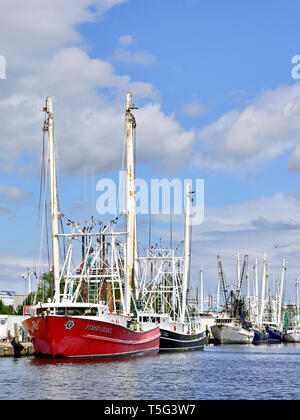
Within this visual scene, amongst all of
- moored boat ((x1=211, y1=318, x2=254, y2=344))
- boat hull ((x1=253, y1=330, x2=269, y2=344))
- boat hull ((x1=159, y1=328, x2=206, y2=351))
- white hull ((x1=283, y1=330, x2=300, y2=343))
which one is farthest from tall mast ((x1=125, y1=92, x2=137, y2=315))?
white hull ((x1=283, y1=330, x2=300, y2=343))

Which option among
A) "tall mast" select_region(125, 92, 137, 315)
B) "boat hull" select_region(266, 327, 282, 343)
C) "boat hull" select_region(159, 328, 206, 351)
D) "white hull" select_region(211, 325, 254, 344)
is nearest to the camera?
"tall mast" select_region(125, 92, 137, 315)

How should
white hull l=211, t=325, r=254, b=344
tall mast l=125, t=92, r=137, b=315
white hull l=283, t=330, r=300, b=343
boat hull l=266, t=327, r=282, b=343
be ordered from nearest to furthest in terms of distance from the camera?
tall mast l=125, t=92, r=137, b=315, white hull l=211, t=325, r=254, b=344, boat hull l=266, t=327, r=282, b=343, white hull l=283, t=330, r=300, b=343

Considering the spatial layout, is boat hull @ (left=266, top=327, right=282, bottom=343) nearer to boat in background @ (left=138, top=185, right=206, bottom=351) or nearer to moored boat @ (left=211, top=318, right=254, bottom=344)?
moored boat @ (left=211, top=318, right=254, bottom=344)

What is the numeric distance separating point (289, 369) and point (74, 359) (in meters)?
21.4

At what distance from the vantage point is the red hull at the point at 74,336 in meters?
67.8

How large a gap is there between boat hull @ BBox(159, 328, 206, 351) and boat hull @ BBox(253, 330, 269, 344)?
62.1 m

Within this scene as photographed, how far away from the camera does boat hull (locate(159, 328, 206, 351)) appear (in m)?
A: 105

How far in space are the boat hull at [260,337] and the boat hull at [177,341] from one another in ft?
204

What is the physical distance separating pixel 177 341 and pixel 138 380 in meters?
53.1

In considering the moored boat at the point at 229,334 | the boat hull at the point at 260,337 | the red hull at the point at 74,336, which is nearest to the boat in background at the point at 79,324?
the red hull at the point at 74,336

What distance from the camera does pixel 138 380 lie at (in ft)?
181

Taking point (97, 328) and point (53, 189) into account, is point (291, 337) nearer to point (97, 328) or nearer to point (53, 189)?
point (53, 189)

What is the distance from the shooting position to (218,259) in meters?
198

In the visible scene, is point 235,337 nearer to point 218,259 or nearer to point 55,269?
point 218,259
